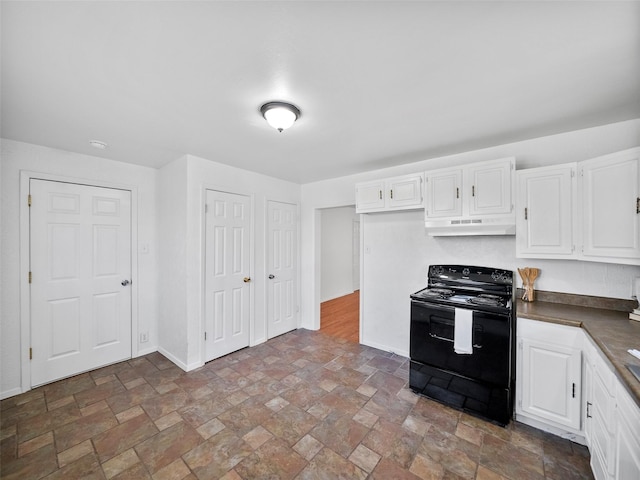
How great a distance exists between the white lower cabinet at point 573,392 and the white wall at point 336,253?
427cm

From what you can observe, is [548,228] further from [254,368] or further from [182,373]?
[182,373]

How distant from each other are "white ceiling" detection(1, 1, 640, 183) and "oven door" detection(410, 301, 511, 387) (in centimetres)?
160

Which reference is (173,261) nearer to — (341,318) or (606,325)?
(341,318)

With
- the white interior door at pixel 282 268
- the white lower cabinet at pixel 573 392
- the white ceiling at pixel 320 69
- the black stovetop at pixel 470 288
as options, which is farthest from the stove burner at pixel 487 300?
the white interior door at pixel 282 268

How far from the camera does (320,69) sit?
57.7 inches

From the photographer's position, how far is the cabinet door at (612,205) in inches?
69.4

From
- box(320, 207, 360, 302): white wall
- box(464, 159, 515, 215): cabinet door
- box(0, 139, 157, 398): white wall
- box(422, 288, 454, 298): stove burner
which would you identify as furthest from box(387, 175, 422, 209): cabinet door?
box(0, 139, 157, 398): white wall

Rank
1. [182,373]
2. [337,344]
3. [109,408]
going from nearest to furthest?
[109,408] < [182,373] < [337,344]

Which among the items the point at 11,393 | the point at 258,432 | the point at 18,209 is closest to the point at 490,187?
the point at 258,432

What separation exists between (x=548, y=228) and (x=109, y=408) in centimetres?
406

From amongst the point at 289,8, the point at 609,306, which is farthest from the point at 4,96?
the point at 609,306

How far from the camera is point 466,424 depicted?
2.11 m

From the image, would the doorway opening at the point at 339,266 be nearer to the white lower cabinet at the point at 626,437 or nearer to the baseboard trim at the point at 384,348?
the baseboard trim at the point at 384,348

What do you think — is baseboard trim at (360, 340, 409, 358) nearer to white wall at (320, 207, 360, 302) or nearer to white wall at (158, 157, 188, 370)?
white wall at (158, 157, 188, 370)
